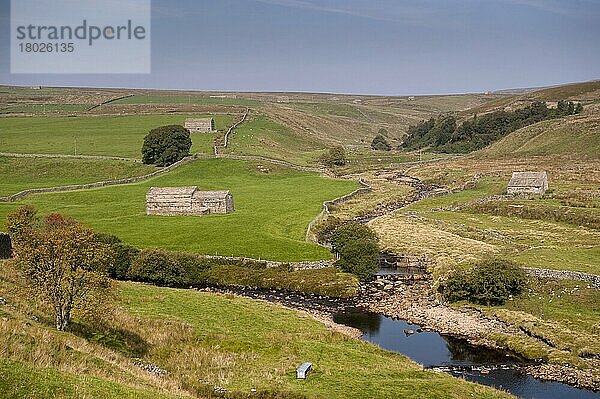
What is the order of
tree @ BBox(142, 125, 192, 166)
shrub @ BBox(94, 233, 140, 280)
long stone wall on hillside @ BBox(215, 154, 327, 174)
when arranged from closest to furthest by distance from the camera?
shrub @ BBox(94, 233, 140, 280) → tree @ BBox(142, 125, 192, 166) → long stone wall on hillside @ BBox(215, 154, 327, 174)

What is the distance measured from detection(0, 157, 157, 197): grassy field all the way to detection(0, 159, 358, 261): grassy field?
8.96 m

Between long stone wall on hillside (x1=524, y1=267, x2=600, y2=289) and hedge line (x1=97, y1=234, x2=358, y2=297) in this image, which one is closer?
long stone wall on hillside (x1=524, y1=267, x2=600, y2=289)

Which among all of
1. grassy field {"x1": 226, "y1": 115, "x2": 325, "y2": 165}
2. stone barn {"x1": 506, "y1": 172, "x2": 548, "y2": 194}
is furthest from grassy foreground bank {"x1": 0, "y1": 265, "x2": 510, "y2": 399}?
grassy field {"x1": 226, "y1": 115, "x2": 325, "y2": 165}

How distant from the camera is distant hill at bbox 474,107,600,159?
436ft

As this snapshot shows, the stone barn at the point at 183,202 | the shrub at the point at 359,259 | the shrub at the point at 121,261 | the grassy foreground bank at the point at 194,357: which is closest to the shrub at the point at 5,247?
the shrub at the point at 121,261

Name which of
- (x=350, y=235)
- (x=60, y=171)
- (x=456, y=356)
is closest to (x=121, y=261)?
(x=350, y=235)

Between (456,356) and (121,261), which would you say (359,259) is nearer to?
(456,356)

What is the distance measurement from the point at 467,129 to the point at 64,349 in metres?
173

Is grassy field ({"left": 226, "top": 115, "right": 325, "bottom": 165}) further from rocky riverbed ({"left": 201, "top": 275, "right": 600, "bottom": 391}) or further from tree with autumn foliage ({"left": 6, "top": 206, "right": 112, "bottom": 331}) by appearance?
tree with autumn foliage ({"left": 6, "top": 206, "right": 112, "bottom": 331})

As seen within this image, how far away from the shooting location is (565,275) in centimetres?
5038

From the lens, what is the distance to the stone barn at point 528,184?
298 feet

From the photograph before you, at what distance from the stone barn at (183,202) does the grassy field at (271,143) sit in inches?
1633

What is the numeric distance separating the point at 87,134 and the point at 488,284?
118480 millimetres

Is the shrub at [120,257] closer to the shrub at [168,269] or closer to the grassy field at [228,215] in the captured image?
the shrub at [168,269]
